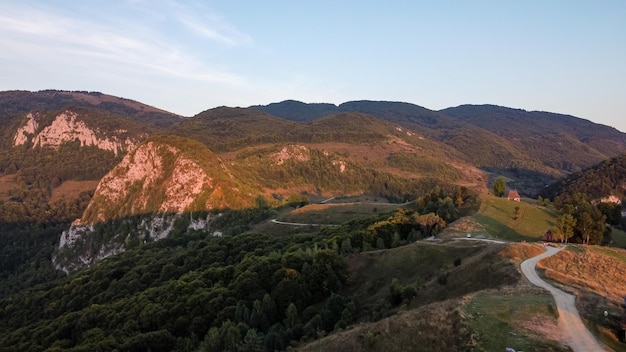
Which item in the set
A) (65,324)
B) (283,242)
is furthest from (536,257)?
(65,324)

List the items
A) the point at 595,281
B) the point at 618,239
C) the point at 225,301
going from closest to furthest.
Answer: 1. the point at 595,281
2. the point at 225,301
3. the point at 618,239

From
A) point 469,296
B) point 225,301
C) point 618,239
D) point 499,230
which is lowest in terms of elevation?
point 225,301

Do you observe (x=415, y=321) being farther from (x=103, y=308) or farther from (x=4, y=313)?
(x=4, y=313)

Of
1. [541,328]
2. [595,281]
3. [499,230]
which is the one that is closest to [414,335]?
[541,328]

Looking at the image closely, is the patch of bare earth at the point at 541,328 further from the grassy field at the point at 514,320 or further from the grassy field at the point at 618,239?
the grassy field at the point at 618,239

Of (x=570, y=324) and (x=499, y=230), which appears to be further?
(x=499, y=230)

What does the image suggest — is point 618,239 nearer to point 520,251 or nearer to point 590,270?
point 520,251

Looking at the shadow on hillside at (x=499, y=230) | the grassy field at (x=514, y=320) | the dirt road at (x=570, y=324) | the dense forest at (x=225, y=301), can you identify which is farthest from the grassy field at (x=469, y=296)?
the dense forest at (x=225, y=301)

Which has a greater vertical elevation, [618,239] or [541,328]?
[541,328]
